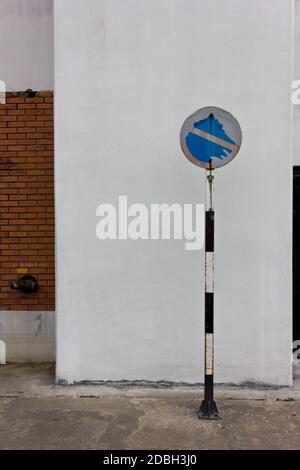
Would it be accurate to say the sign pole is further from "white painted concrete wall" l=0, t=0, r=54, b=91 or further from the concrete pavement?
"white painted concrete wall" l=0, t=0, r=54, b=91

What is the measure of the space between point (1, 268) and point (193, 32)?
142 inches

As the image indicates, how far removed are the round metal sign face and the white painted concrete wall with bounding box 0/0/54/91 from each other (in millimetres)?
2447

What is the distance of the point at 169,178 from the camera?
4.77m

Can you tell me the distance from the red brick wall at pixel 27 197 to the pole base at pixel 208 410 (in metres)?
2.39

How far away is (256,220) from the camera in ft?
15.5

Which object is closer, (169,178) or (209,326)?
(209,326)

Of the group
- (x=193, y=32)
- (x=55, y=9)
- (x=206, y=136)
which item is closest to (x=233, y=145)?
(x=206, y=136)

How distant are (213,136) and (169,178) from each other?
903mm

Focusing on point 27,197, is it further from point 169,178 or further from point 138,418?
point 138,418

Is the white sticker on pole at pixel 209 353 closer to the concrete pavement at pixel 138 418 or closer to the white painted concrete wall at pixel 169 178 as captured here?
the concrete pavement at pixel 138 418

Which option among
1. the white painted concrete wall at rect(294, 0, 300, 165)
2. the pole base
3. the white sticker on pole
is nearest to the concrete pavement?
the pole base

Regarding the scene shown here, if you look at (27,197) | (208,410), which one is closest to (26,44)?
(27,197)

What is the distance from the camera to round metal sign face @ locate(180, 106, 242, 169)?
3.98 m

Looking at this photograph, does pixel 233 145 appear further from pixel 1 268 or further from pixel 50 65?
→ pixel 1 268
